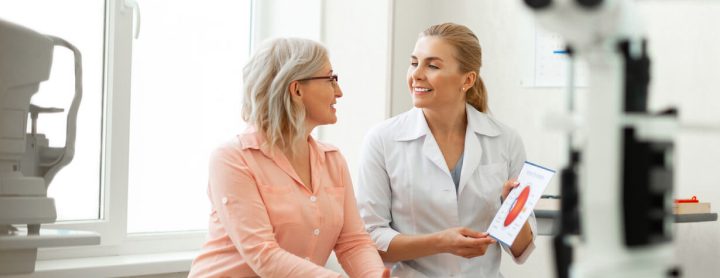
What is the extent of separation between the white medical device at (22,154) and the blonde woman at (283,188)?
77 cm

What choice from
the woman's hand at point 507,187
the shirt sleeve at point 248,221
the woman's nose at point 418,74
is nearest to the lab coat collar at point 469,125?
the woman's nose at point 418,74

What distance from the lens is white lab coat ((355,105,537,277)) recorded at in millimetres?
2236

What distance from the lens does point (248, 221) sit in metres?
2.00

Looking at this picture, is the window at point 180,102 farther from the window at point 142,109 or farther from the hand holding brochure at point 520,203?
the hand holding brochure at point 520,203

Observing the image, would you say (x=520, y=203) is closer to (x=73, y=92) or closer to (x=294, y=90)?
(x=294, y=90)

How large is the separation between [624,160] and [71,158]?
2.64 meters

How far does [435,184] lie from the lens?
225 cm

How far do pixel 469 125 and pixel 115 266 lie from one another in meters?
1.28

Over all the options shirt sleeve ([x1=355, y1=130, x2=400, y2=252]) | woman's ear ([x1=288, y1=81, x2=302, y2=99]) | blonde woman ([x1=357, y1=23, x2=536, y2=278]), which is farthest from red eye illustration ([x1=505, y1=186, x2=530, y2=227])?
woman's ear ([x1=288, y1=81, x2=302, y2=99])

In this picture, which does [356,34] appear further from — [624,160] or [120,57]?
[624,160]

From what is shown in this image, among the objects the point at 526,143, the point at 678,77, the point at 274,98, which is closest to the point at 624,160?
the point at 274,98

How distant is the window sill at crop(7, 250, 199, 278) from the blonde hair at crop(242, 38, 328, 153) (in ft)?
3.18

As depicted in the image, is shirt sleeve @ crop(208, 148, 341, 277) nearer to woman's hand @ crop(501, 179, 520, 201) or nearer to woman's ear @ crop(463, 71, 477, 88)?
woman's hand @ crop(501, 179, 520, 201)

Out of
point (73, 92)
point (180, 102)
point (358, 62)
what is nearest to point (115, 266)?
point (73, 92)
